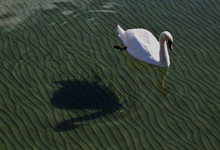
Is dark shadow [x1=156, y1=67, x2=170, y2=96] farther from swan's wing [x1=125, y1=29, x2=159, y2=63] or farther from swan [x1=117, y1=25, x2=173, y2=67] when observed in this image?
swan's wing [x1=125, y1=29, x2=159, y2=63]

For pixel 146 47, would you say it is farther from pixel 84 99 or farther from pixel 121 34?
pixel 84 99

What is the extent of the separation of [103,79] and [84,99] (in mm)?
845

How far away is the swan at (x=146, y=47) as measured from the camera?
11453mm

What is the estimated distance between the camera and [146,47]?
1170 cm

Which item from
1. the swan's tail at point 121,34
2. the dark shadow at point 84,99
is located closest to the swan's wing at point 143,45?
the swan's tail at point 121,34

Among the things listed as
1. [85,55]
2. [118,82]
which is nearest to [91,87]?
[118,82]

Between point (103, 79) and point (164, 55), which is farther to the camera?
Answer: point (164, 55)

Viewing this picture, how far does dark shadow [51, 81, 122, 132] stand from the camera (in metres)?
9.86

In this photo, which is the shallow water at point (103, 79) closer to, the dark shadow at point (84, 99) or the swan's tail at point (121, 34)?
the dark shadow at point (84, 99)

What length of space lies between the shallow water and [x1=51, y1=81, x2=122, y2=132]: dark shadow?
0.02 m

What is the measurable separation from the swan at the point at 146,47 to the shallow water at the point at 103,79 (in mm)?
235

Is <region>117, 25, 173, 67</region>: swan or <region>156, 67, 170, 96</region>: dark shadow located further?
<region>117, 25, 173, 67</region>: swan

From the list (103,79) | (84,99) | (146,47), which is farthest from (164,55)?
(84,99)

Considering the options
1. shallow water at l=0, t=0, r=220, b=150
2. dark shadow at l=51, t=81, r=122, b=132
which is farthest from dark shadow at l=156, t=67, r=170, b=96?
dark shadow at l=51, t=81, r=122, b=132
